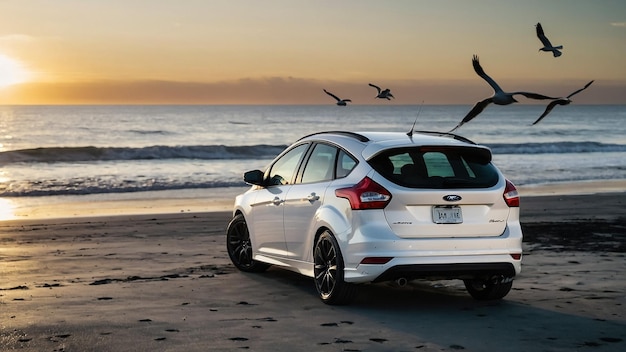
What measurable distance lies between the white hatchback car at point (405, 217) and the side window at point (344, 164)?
12mm

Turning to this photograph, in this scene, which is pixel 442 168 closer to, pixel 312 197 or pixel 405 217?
pixel 405 217

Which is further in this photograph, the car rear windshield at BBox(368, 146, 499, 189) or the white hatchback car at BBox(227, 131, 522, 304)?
the car rear windshield at BBox(368, 146, 499, 189)

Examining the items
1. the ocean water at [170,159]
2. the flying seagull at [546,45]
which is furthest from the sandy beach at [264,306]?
the ocean water at [170,159]

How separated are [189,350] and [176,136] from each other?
7609cm

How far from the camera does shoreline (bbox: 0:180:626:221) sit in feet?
67.3

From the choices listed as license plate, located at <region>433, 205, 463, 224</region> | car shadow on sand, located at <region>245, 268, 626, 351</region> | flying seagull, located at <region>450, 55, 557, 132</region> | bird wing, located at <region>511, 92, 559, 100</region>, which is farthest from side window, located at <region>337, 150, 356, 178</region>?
flying seagull, located at <region>450, 55, 557, 132</region>

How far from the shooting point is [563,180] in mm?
32812

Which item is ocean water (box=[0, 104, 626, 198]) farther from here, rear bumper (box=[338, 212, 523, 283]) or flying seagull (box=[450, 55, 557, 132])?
rear bumper (box=[338, 212, 523, 283])

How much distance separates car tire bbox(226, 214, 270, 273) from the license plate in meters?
3.13

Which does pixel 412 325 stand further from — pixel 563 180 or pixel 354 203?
pixel 563 180

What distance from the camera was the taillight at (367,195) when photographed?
26.7 ft

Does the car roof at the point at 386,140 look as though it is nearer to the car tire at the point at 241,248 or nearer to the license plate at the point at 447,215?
the license plate at the point at 447,215

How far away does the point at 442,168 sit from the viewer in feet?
28.9

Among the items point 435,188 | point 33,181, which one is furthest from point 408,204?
point 33,181
